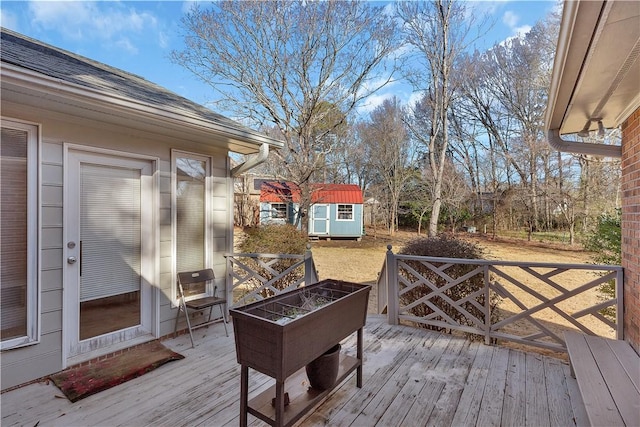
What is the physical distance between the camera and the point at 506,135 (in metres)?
16.3

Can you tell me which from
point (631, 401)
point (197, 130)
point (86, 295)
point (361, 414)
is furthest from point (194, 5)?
point (631, 401)

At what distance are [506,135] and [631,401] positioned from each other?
57.8 feet

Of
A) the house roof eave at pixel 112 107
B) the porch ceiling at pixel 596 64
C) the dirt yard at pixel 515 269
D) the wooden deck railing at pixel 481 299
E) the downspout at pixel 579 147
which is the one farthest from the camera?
the dirt yard at pixel 515 269

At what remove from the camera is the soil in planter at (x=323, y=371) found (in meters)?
2.13

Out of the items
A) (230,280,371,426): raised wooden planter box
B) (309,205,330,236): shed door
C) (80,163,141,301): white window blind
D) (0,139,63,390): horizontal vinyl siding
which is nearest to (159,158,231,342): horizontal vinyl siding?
(80,163,141,301): white window blind

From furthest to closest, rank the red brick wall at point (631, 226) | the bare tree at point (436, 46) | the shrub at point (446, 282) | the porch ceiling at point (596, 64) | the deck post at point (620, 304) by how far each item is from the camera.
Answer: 1. the bare tree at point (436, 46)
2. the shrub at point (446, 282)
3. the deck post at point (620, 304)
4. the red brick wall at point (631, 226)
5. the porch ceiling at point (596, 64)

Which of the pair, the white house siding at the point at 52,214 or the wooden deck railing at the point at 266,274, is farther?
the wooden deck railing at the point at 266,274

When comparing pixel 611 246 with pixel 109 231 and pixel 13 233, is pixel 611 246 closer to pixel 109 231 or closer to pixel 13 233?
pixel 109 231

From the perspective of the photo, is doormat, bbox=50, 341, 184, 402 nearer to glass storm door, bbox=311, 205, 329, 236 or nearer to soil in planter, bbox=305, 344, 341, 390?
soil in planter, bbox=305, 344, 341, 390

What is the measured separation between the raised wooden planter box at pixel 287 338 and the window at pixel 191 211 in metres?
1.93

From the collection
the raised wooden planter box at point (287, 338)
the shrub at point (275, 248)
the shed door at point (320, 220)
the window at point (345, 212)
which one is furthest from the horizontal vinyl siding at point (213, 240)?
the window at point (345, 212)

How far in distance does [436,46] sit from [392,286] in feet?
33.5

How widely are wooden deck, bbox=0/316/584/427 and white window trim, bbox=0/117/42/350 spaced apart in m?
0.48

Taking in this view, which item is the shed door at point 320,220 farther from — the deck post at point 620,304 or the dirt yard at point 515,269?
the deck post at point 620,304
